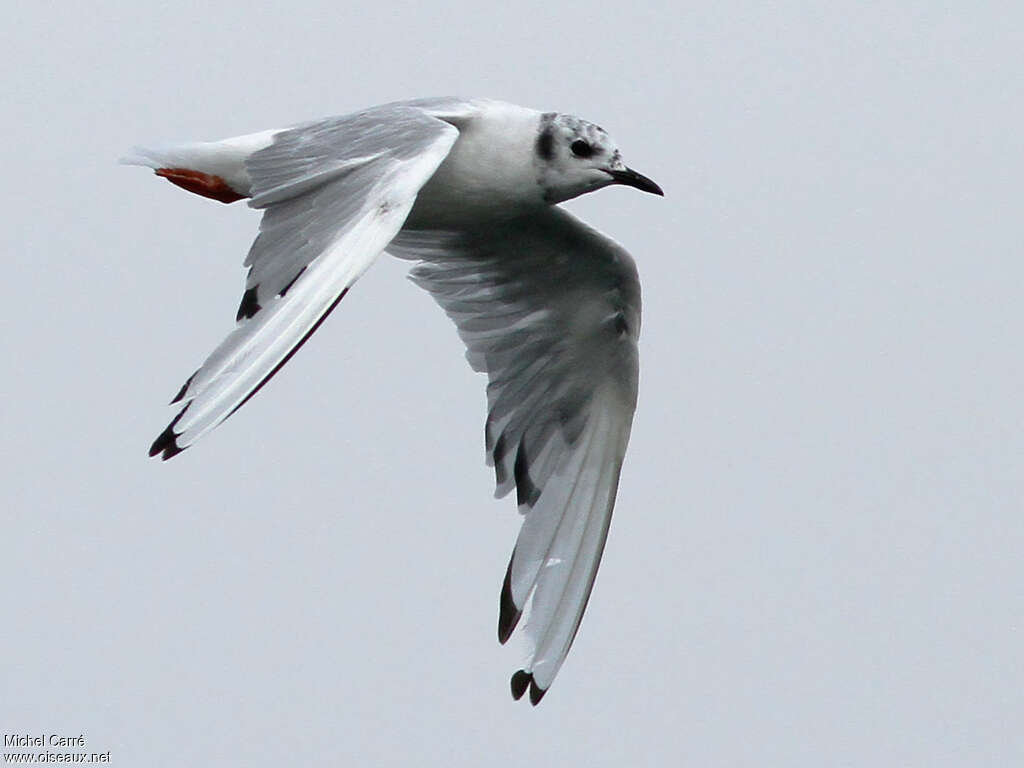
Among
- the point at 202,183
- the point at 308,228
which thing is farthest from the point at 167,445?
the point at 202,183

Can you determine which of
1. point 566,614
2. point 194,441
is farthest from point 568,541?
point 194,441

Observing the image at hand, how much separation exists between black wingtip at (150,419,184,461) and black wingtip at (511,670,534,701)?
7.54 ft

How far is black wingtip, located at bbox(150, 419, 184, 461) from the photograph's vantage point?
4617 millimetres

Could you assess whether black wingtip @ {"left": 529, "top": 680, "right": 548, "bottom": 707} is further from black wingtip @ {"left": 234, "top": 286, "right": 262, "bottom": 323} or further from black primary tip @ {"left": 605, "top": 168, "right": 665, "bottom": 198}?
black wingtip @ {"left": 234, "top": 286, "right": 262, "bottom": 323}

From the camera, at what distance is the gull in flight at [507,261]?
5.25m

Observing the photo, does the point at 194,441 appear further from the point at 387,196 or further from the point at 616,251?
the point at 616,251

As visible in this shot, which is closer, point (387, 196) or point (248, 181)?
point (387, 196)

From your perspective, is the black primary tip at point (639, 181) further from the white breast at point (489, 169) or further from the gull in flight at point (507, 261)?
the white breast at point (489, 169)

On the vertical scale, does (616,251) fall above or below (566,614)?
above

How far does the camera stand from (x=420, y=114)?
5.77 metres

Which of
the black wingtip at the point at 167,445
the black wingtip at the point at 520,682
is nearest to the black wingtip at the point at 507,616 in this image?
the black wingtip at the point at 520,682

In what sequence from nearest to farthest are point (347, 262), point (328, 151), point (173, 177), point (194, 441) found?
point (194, 441) < point (347, 262) < point (328, 151) < point (173, 177)

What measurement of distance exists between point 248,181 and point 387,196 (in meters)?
1.29

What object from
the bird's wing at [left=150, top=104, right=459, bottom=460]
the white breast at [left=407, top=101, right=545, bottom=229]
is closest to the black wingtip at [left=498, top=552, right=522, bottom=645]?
the white breast at [left=407, top=101, right=545, bottom=229]
